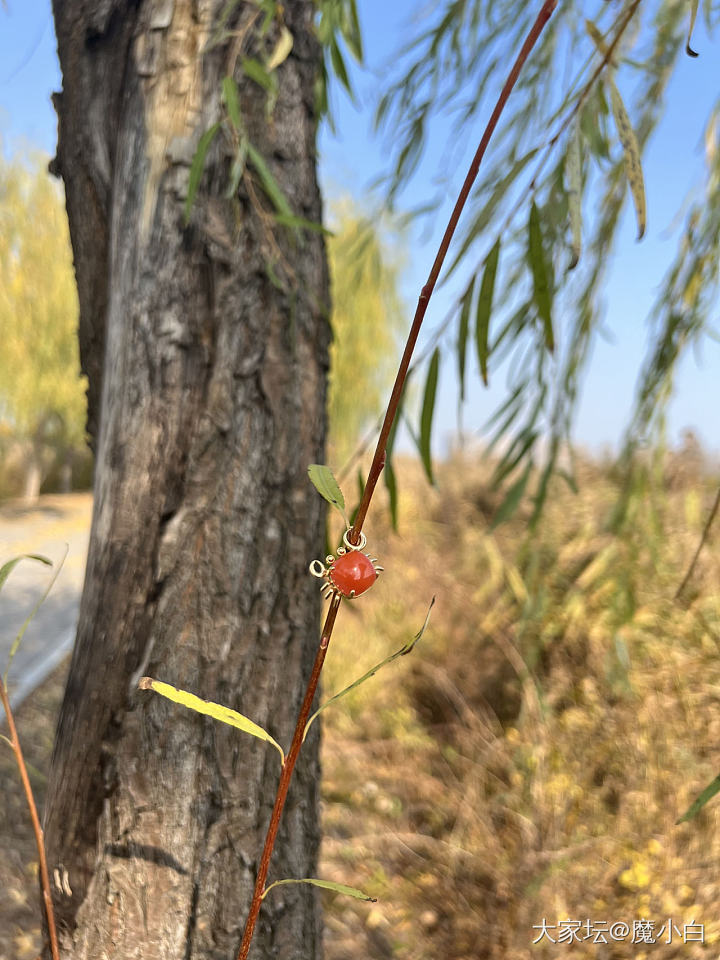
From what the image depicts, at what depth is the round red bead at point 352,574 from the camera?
41 cm

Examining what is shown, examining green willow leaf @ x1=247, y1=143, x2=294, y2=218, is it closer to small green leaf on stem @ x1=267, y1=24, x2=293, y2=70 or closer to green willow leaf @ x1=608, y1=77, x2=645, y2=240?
small green leaf on stem @ x1=267, y1=24, x2=293, y2=70

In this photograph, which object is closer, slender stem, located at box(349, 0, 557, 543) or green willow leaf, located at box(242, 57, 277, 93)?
slender stem, located at box(349, 0, 557, 543)

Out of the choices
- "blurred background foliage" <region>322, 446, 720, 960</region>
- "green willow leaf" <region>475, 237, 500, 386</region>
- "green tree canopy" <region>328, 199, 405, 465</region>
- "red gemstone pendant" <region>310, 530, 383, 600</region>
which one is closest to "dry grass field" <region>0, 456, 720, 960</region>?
"blurred background foliage" <region>322, 446, 720, 960</region>

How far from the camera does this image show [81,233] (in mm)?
1212

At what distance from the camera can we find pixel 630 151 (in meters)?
0.66

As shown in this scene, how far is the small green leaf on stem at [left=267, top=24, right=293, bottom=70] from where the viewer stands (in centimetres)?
113

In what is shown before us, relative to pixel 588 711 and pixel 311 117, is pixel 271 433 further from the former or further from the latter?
pixel 588 711

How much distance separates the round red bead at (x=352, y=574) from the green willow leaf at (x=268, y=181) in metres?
0.79

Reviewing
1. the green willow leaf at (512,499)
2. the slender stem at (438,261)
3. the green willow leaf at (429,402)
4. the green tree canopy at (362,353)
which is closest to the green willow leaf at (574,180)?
the green willow leaf at (429,402)

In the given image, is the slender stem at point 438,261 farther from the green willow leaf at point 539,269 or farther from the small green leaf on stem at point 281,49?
the small green leaf on stem at point 281,49

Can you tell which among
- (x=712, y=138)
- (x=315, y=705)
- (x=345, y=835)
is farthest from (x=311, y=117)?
(x=345, y=835)

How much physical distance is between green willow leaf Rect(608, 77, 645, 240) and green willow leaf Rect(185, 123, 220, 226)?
1.76ft

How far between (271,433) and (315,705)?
2.44 feet

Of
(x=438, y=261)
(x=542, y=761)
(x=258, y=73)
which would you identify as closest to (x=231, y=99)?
(x=258, y=73)
